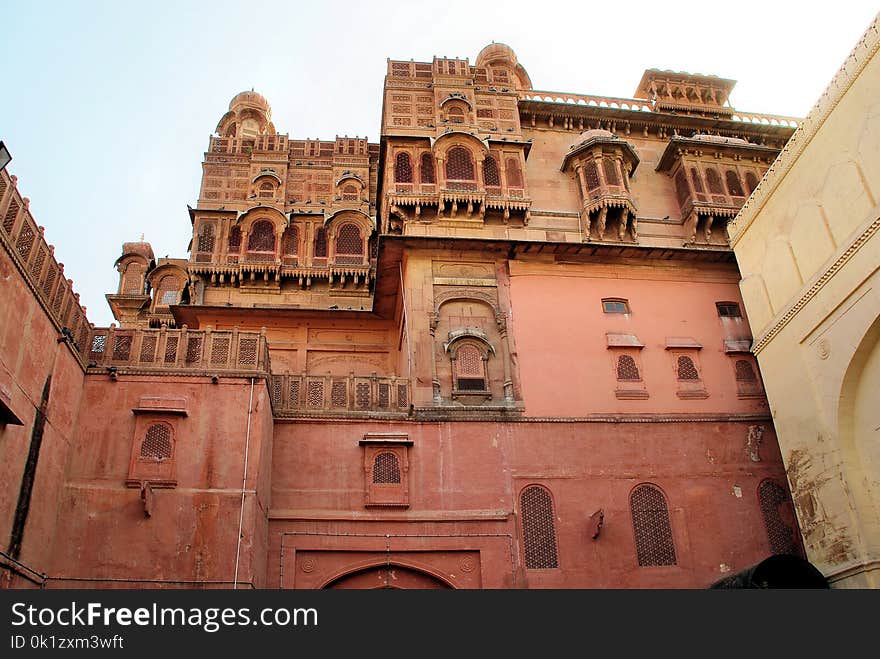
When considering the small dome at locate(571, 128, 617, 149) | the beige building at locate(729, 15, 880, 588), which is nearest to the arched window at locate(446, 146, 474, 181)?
the small dome at locate(571, 128, 617, 149)

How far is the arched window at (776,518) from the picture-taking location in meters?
17.4

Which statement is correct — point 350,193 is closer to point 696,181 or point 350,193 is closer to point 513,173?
point 513,173

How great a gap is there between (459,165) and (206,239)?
28.0 ft

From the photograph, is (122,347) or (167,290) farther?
(167,290)

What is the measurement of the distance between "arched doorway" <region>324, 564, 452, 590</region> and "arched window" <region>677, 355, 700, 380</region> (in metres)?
7.75

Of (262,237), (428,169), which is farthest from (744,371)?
(262,237)

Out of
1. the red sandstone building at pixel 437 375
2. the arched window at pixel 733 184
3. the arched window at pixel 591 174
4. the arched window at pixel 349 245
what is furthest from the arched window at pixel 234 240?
the arched window at pixel 733 184

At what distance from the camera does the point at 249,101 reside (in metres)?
31.4

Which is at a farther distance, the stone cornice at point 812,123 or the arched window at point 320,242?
the arched window at point 320,242

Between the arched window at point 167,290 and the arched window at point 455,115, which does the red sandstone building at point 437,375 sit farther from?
the arched window at point 167,290

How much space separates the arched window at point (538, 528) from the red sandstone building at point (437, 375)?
6 cm

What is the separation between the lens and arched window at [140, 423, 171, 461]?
14.4 meters

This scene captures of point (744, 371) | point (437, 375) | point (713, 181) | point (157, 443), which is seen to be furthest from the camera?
point (713, 181)
